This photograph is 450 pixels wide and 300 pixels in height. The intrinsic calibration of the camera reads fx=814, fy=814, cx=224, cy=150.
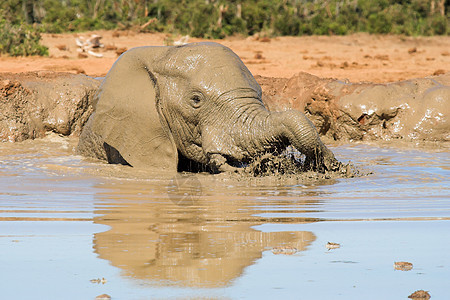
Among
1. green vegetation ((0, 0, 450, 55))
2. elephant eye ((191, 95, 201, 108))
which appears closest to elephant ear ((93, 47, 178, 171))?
elephant eye ((191, 95, 201, 108))

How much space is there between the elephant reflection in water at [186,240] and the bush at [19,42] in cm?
1242

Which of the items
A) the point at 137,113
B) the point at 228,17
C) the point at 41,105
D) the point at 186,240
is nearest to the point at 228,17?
the point at 228,17

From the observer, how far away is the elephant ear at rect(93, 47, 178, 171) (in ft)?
24.2

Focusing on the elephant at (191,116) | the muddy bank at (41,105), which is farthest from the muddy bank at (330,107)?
the elephant at (191,116)

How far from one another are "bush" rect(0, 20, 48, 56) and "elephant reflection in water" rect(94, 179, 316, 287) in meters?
12.4

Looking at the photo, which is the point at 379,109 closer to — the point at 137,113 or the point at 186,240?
the point at 137,113

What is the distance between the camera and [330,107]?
11.1 m

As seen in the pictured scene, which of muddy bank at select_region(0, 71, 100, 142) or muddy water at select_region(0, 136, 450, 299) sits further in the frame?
muddy bank at select_region(0, 71, 100, 142)

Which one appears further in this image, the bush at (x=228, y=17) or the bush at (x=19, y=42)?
the bush at (x=228, y=17)

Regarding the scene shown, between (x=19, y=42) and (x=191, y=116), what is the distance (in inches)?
466

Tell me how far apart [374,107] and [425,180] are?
379 cm

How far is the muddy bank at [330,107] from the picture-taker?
10273 mm

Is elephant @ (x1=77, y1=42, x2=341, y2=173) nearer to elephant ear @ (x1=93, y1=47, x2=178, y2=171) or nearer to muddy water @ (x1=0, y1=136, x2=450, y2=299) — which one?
elephant ear @ (x1=93, y1=47, x2=178, y2=171)

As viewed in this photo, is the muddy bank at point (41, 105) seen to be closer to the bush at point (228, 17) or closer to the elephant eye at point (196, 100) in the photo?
the elephant eye at point (196, 100)
